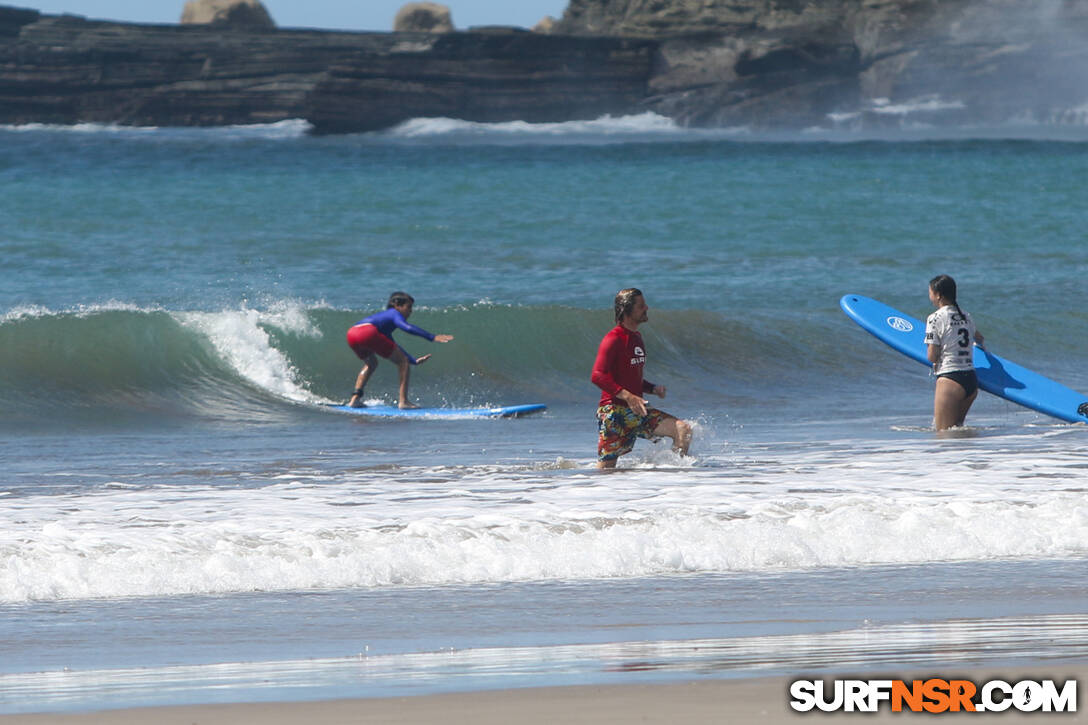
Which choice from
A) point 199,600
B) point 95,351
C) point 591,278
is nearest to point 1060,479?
point 199,600

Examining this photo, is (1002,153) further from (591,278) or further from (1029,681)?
(1029,681)

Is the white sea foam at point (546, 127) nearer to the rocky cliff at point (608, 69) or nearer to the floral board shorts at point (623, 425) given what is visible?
the rocky cliff at point (608, 69)

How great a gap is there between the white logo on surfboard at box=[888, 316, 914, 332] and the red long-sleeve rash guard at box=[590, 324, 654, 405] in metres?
4.96

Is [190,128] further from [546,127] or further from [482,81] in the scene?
[546,127]

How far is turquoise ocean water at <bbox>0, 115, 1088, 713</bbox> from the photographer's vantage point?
529cm

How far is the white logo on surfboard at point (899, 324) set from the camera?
41.7 ft

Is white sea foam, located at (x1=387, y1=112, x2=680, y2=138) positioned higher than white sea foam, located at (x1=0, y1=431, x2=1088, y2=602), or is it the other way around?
white sea foam, located at (x1=387, y1=112, x2=680, y2=138)

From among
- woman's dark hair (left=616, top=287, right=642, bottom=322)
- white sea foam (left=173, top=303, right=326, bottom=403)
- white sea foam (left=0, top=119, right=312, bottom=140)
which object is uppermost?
white sea foam (left=0, top=119, right=312, bottom=140)

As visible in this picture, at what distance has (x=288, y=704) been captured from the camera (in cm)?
443

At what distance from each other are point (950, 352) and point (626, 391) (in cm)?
329

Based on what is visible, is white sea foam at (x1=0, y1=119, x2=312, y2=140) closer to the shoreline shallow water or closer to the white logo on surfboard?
the white logo on surfboard

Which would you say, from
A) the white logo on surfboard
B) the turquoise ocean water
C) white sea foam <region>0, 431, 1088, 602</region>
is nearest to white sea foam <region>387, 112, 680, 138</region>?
the turquoise ocean water

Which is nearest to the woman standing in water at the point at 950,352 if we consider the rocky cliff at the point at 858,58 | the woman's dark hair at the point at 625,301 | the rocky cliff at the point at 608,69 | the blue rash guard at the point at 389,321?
the woman's dark hair at the point at 625,301

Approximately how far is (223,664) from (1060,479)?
561cm
